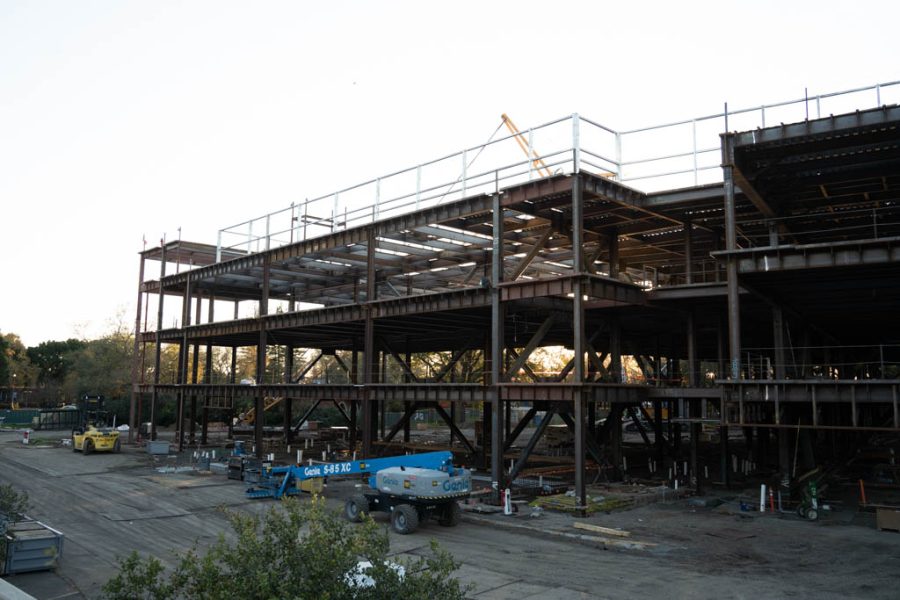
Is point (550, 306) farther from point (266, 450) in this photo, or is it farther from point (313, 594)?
point (266, 450)

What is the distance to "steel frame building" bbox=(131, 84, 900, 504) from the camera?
23078 mm

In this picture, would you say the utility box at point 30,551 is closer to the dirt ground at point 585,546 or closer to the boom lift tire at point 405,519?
the dirt ground at point 585,546

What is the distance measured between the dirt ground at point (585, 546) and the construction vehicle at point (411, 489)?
0.57 m

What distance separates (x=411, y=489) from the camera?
64.7ft

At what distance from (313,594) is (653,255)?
109 feet

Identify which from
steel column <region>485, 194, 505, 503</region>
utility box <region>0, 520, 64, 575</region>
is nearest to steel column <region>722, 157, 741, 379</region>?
steel column <region>485, 194, 505, 503</region>

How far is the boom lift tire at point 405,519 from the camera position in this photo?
63.3 ft

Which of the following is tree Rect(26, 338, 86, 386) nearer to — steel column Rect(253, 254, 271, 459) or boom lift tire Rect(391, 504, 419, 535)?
steel column Rect(253, 254, 271, 459)

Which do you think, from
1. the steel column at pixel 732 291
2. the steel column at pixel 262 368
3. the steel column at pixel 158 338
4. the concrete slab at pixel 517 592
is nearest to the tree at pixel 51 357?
the steel column at pixel 158 338

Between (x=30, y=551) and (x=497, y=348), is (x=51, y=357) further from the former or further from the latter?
(x=30, y=551)

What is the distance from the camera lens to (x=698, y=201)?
27.5 m

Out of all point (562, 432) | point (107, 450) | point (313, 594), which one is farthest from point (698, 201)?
point (107, 450)

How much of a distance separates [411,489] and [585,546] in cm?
503

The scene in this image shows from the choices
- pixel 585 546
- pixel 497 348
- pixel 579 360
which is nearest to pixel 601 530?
pixel 585 546
